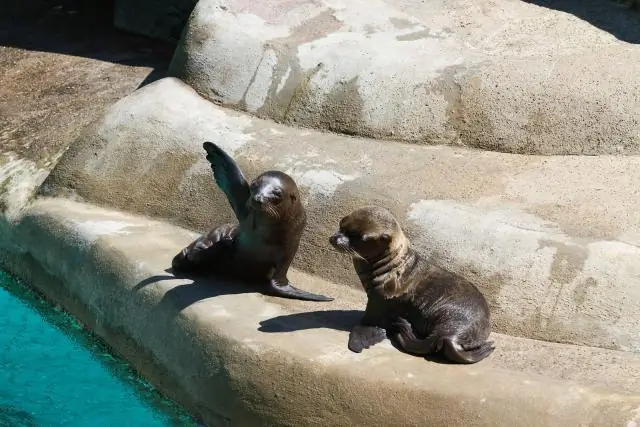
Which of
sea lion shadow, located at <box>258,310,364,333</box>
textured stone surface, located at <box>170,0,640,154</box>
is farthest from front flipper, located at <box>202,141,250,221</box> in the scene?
textured stone surface, located at <box>170,0,640,154</box>

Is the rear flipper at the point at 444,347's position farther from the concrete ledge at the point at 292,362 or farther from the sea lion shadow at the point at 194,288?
the sea lion shadow at the point at 194,288

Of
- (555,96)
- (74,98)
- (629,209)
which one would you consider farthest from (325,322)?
(74,98)

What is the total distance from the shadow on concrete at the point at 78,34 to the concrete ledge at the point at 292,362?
3.43 metres

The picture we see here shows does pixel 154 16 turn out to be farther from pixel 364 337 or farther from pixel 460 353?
pixel 460 353

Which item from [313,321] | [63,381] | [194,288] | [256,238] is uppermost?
[256,238]

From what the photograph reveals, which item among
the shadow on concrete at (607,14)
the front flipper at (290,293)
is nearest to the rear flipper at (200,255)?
the front flipper at (290,293)

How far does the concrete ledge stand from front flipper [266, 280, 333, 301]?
0.21 ft

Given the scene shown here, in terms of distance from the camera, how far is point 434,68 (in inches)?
323

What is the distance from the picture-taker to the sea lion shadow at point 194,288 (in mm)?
6598

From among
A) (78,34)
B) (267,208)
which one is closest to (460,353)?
(267,208)

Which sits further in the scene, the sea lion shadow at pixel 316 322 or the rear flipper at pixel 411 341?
the sea lion shadow at pixel 316 322

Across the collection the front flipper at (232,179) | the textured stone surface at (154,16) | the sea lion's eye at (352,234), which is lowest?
the textured stone surface at (154,16)

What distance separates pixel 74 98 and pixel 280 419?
212 inches

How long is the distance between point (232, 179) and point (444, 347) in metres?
1.91
